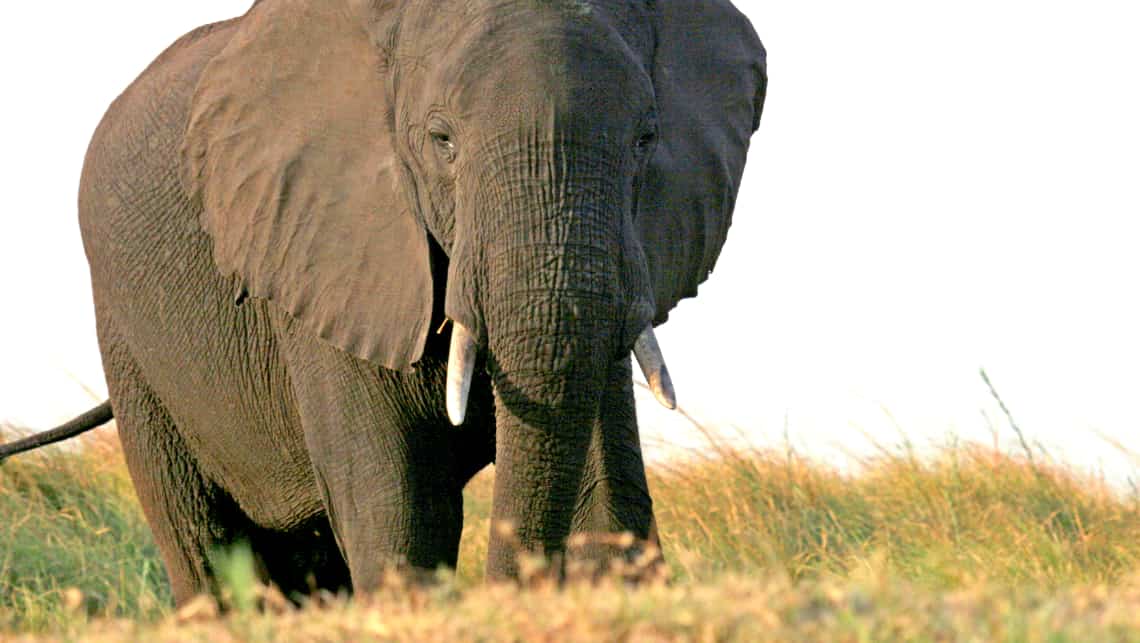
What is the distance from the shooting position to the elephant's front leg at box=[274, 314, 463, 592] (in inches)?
275

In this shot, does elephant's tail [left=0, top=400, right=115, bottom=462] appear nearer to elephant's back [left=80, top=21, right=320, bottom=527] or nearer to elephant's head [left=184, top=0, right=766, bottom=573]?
elephant's back [left=80, top=21, right=320, bottom=527]

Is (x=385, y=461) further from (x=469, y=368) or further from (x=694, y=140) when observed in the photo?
(x=694, y=140)

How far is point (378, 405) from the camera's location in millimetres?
7012

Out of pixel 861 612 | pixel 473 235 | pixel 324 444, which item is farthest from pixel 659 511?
pixel 861 612

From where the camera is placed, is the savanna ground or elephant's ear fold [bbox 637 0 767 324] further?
elephant's ear fold [bbox 637 0 767 324]

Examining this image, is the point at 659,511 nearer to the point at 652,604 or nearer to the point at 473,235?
the point at 473,235

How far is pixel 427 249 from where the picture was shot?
6.59 meters

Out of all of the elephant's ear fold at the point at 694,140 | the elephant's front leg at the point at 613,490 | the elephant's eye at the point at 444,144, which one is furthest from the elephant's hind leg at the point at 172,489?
the elephant's eye at the point at 444,144

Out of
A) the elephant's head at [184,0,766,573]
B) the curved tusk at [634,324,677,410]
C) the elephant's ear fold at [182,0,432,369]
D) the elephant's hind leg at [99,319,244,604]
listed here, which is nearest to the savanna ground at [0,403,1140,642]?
the elephant's hind leg at [99,319,244,604]

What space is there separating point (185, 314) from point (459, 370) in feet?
7.65

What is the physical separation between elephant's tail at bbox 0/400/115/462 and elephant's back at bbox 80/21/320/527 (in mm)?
1142

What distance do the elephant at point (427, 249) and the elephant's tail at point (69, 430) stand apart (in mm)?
1474

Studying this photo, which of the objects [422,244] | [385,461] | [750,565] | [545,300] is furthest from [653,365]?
[385,461]

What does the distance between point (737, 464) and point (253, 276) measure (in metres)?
4.55
